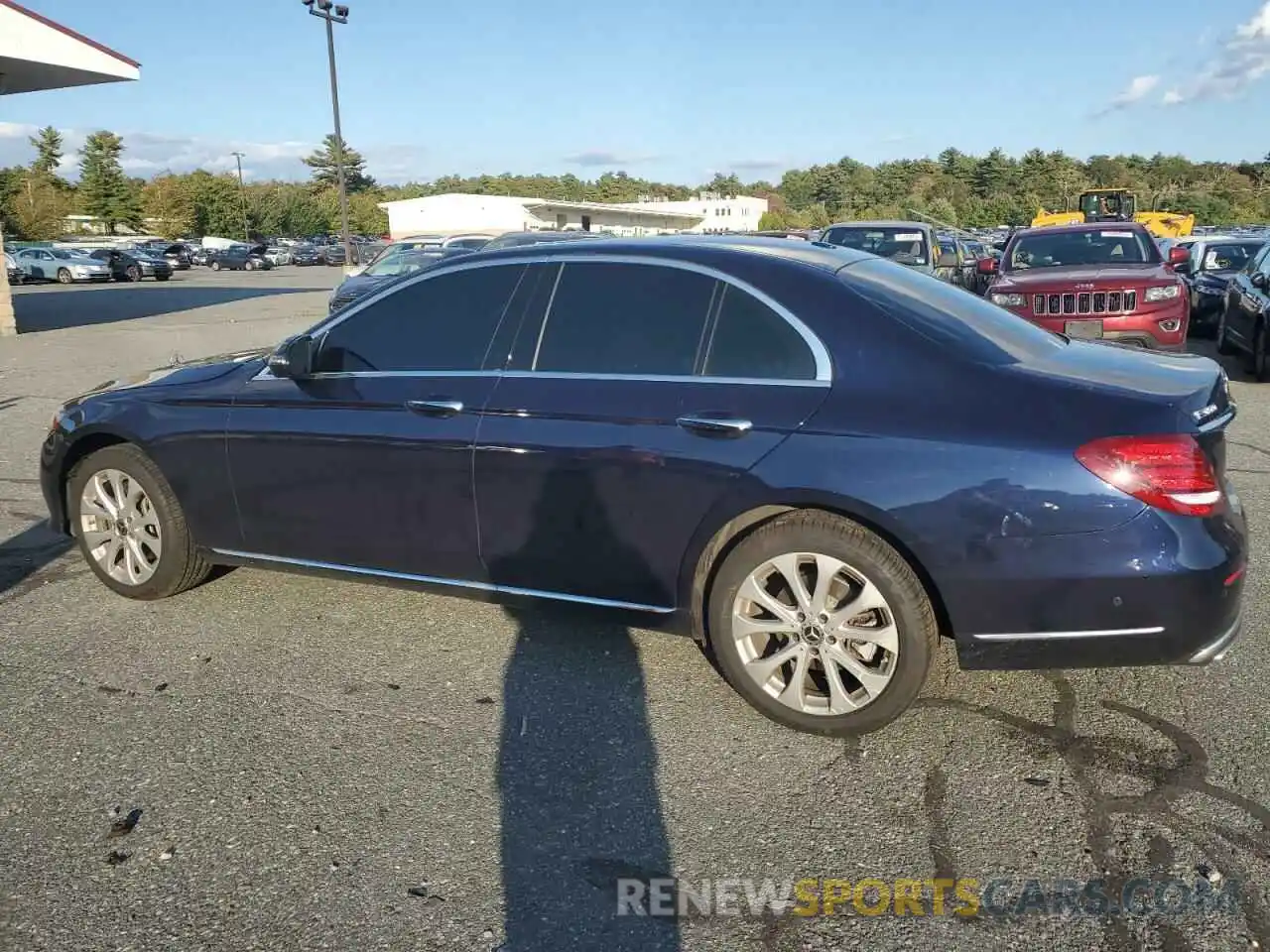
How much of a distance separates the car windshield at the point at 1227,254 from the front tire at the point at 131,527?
1731 centimetres

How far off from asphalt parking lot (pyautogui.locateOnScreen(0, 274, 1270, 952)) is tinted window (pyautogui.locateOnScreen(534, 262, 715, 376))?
3.21ft

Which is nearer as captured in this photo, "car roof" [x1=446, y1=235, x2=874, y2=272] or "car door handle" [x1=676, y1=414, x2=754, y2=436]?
"car door handle" [x1=676, y1=414, x2=754, y2=436]

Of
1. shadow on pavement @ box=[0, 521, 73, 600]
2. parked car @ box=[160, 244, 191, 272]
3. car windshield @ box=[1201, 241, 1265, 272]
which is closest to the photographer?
shadow on pavement @ box=[0, 521, 73, 600]

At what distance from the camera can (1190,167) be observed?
95438 mm

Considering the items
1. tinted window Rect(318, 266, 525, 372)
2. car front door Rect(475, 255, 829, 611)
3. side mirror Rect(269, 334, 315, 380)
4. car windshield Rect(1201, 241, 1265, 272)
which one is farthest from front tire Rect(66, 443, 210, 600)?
car windshield Rect(1201, 241, 1265, 272)

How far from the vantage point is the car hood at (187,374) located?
4.60 metres

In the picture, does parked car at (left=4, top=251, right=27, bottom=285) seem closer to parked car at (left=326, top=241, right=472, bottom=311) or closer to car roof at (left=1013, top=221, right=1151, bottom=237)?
parked car at (left=326, top=241, right=472, bottom=311)

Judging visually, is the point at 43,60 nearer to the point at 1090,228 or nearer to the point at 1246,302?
the point at 1090,228

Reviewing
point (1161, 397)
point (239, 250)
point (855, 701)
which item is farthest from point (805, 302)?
point (239, 250)

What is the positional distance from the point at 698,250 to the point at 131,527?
3.03 meters

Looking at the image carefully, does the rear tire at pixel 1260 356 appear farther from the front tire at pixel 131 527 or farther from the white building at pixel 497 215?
the white building at pixel 497 215

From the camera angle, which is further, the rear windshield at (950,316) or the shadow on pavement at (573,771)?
the rear windshield at (950,316)

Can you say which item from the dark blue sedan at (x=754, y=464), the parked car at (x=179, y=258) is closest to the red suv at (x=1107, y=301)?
the dark blue sedan at (x=754, y=464)

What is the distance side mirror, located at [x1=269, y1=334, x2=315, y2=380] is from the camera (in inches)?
165
